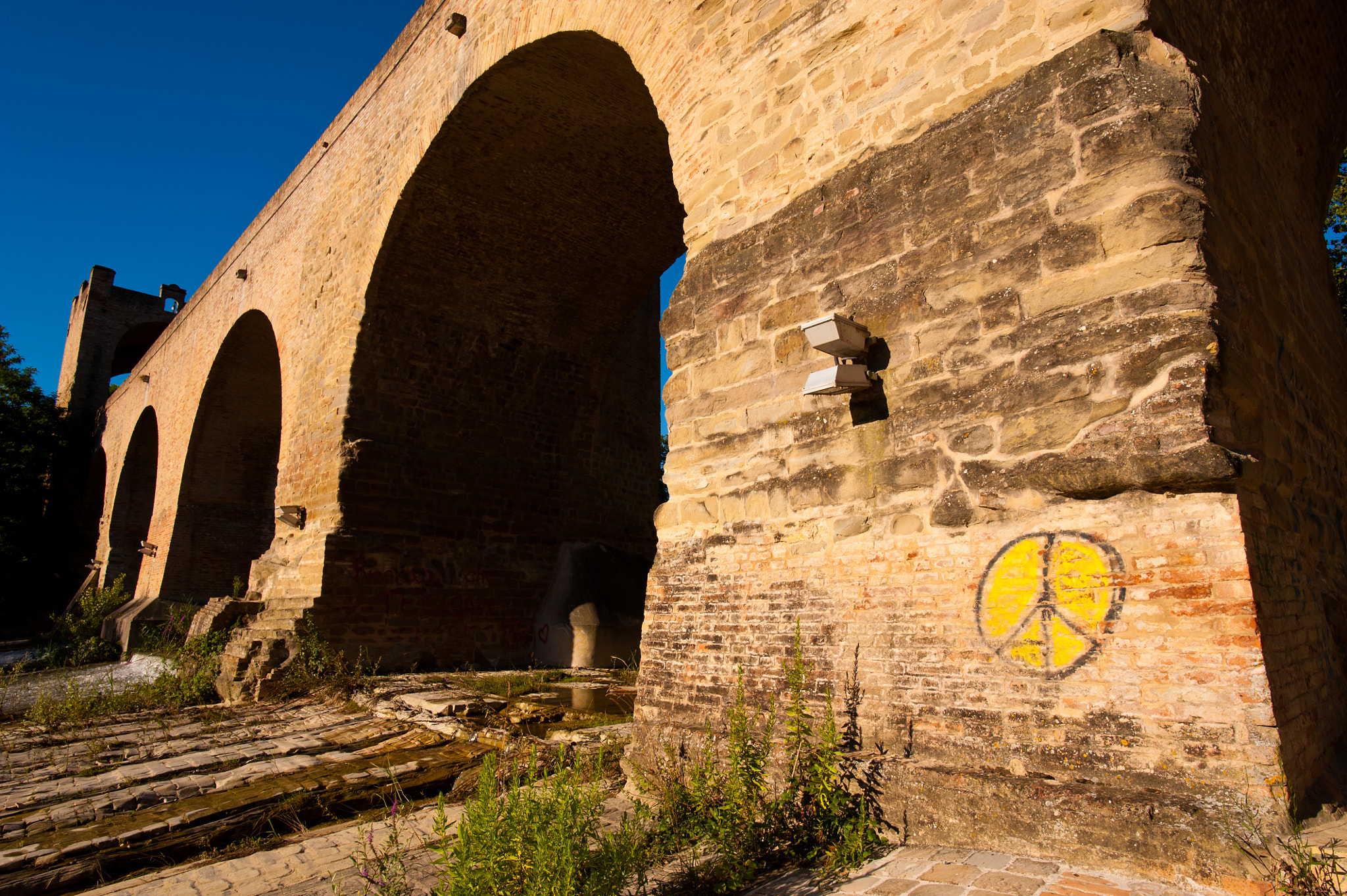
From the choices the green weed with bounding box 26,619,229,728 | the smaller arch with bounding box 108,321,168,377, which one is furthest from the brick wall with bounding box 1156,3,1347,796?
the smaller arch with bounding box 108,321,168,377

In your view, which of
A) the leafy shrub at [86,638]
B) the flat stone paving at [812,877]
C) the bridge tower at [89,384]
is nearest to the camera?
the flat stone paving at [812,877]

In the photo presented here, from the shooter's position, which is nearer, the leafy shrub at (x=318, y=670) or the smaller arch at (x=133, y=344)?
the leafy shrub at (x=318, y=670)

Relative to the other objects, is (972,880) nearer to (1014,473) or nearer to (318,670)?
(1014,473)

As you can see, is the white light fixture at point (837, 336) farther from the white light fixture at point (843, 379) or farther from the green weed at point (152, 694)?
the green weed at point (152, 694)

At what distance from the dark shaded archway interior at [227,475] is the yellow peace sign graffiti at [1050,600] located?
14894 millimetres

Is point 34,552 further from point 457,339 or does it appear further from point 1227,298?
point 1227,298

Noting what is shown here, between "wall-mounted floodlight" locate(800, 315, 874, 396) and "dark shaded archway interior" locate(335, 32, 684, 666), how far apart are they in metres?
4.89

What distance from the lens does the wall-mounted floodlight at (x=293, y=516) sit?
364 inches

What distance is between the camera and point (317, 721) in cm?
661

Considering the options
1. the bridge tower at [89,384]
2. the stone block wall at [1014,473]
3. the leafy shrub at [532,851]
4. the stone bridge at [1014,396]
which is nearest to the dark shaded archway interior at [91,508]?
the bridge tower at [89,384]

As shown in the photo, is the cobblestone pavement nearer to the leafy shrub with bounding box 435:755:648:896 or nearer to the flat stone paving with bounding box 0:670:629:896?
the leafy shrub with bounding box 435:755:648:896

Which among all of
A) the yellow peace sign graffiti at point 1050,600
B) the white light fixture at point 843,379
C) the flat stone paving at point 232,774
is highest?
the white light fixture at point 843,379

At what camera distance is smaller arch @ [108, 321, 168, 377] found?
1105 inches

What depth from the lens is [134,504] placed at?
20359 mm
